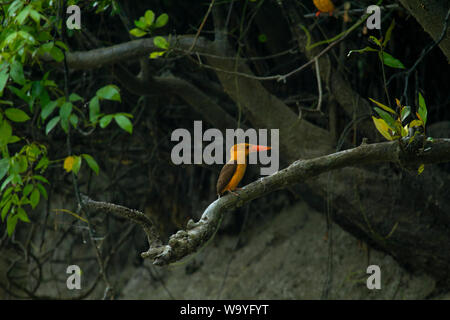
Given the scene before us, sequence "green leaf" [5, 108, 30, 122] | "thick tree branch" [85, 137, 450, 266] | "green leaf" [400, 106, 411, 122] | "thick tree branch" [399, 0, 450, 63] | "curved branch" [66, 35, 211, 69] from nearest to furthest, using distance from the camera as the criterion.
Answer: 1. "thick tree branch" [85, 137, 450, 266]
2. "green leaf" [400, 106, 411, 122]
3. "thick tree branch" [399, 0, 450, 63]
4. "green leaf" [5, 108, 30, 122]
5. "curved branch" [66, 35, 211, 69]

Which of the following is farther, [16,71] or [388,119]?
[16,71]

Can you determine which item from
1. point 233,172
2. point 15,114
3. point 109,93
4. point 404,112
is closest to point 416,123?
point 404,112

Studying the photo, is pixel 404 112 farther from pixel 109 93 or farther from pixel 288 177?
pixel 109 93

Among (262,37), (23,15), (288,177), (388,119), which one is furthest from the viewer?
(262,37)

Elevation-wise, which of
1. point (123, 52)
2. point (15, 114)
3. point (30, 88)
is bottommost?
point (15, 114)

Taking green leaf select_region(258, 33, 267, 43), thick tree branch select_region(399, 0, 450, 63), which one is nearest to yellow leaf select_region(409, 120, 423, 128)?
thick tree branch select_region(399, 0, 450, 63)

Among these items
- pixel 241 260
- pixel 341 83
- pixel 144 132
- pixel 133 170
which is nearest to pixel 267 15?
pixel 341 83

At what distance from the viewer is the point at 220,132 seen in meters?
3.20

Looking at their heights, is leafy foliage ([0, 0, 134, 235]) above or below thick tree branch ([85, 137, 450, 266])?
above

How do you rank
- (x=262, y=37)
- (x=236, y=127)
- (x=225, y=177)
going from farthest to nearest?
(x=262, y=37), (x=236, y=127), (x=225, y=177)

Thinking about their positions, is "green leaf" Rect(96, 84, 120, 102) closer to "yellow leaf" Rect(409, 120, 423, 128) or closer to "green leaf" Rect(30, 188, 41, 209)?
"green leaf" Rect(30, 188, 41, 209)

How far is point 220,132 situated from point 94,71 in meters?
1.19

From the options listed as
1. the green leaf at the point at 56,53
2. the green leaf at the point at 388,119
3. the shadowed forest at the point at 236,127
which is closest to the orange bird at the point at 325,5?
the shadowed forest at the point at 236,127

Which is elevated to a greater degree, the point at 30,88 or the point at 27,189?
the point at 30,88
